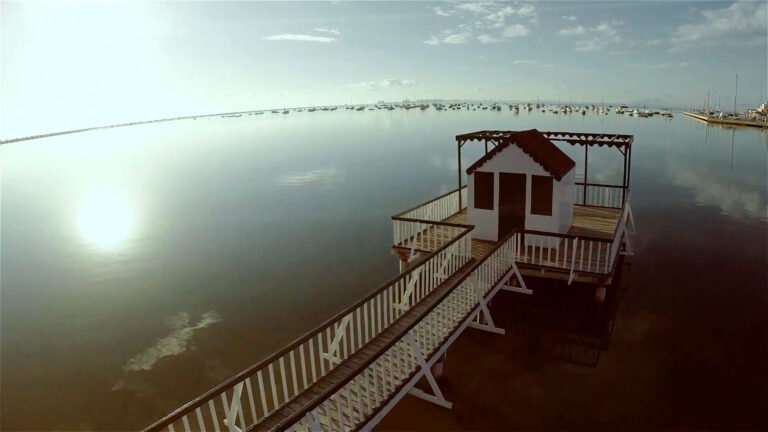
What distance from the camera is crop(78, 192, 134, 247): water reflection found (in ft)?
98.9

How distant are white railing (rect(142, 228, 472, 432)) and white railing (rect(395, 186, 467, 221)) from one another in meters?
2.98

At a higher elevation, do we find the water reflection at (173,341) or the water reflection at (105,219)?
the water reflection at (105,219)

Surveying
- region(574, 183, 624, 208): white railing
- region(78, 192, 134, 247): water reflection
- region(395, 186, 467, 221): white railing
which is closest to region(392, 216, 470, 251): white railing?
region(395, 186, 467, 221): white railing

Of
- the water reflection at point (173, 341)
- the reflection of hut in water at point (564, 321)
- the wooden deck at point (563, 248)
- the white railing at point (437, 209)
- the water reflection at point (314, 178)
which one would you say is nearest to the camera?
the reflection of hut in water at point (564, 321)

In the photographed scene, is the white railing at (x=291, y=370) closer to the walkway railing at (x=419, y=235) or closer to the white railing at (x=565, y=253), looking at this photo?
the walkway railing at (x=419, y=235)

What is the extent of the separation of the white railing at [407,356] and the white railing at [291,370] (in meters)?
0.70

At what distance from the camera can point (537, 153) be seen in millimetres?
15055

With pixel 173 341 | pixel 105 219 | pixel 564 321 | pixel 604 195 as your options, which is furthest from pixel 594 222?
pixel 105 219

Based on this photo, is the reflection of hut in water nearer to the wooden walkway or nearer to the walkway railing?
the walkway railing

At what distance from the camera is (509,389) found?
36.0ft

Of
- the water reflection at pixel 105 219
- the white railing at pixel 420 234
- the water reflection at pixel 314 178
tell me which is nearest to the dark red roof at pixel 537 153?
the white railing at pixel 420 234

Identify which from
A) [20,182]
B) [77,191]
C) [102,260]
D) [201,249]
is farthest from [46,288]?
[20,182]

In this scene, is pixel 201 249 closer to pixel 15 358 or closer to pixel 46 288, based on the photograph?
pixel 46 288

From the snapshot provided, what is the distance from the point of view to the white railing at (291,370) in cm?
695
